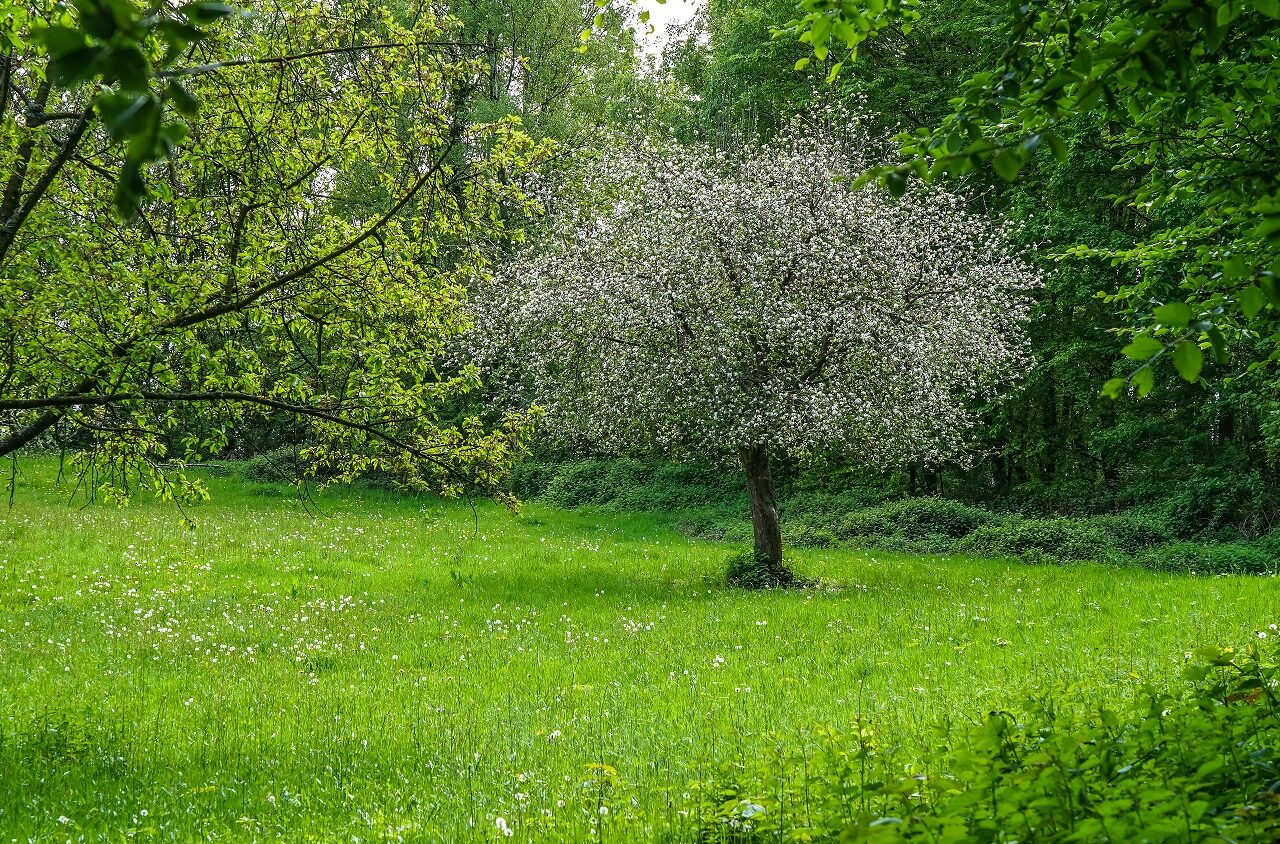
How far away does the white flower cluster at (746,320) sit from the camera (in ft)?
54.4

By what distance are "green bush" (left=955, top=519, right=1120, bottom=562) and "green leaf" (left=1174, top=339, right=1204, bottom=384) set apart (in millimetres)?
19557

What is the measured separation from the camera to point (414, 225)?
367 inches

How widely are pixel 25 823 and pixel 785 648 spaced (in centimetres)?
855

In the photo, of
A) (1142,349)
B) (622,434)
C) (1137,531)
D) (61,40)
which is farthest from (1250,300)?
(1137,531)

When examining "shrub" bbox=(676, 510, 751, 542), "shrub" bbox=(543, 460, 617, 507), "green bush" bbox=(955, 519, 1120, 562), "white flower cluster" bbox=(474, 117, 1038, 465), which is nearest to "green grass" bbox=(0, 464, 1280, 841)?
"green bush" bbox=(955, 519, 1120, 562)

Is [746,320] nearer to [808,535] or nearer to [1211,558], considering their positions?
[808,535]

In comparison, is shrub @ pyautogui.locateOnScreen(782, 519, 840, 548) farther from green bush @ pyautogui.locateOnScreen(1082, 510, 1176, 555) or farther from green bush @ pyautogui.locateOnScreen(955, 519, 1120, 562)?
green bush @ pyautogui.locateOnScreen(1082, 510, 1176, 555)

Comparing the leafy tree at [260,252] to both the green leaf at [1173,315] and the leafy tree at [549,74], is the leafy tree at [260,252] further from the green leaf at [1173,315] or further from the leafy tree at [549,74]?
the leafy tree at [549,74]

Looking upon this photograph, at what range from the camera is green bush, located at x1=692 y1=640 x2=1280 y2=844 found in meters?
3.34

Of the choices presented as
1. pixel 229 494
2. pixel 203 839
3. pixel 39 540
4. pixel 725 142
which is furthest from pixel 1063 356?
pixel 229 494

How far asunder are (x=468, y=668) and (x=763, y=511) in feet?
28.1

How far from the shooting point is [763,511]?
18141 millimetres

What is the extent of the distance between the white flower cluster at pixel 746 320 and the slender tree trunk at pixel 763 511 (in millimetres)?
615

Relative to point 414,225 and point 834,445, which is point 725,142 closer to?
point 834,445
